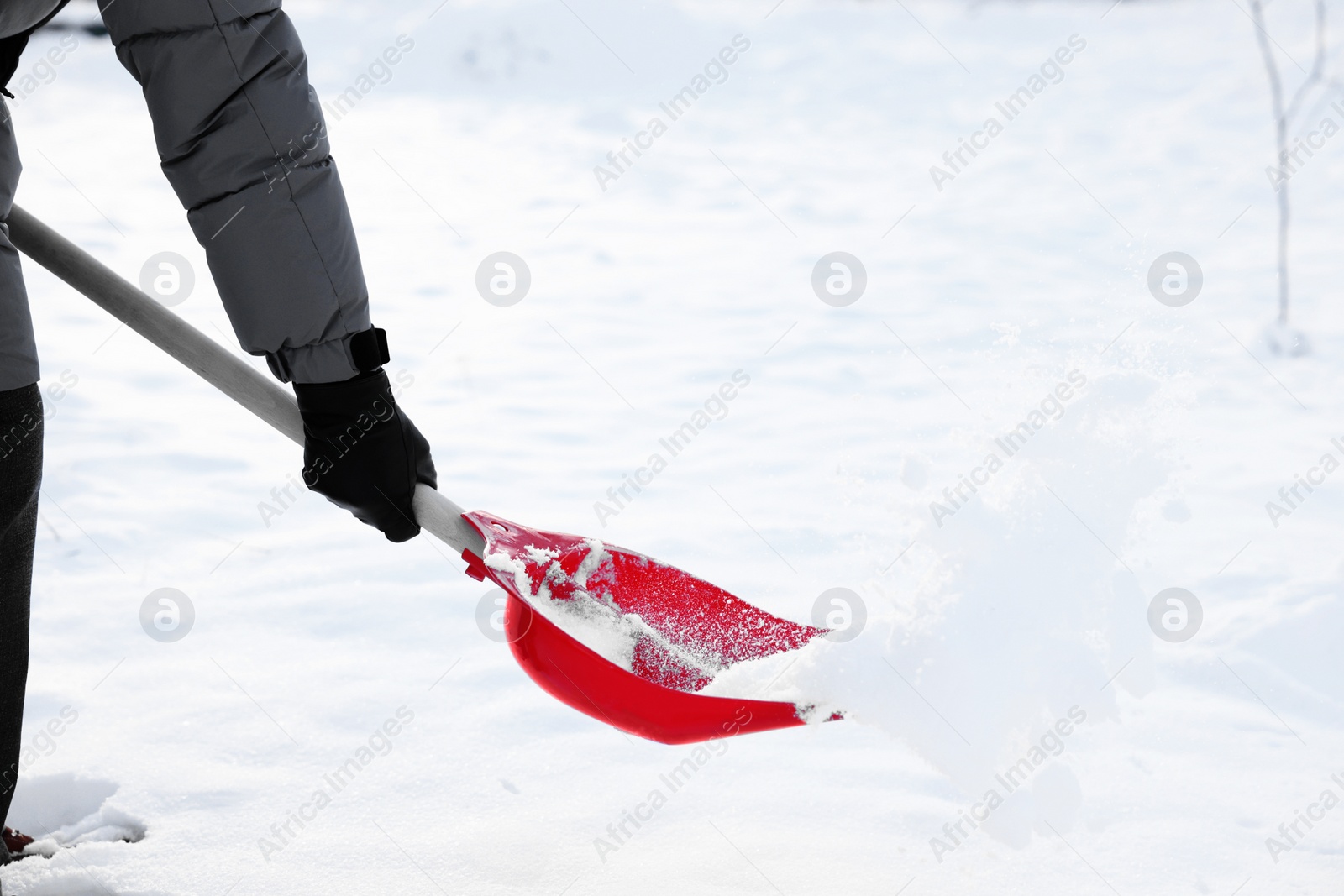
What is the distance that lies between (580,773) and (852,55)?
8.02 m

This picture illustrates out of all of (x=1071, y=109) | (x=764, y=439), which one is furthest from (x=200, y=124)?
(x=1071, y=109)

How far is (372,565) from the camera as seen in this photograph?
109 inches

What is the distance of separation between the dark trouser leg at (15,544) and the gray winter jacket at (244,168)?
0.18ft

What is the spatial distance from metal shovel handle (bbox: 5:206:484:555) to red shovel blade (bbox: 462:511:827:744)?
0.09 meters

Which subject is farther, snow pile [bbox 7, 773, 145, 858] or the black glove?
snow pile [bbox 7, 773, 145, 858]

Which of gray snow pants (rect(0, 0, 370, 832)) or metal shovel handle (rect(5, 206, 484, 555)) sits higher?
gray snow pants (rect(0, 0, 370, 832))

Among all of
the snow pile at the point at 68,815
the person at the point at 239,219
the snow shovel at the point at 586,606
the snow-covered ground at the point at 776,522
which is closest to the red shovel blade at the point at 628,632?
the snow shovel at the point at 586,606

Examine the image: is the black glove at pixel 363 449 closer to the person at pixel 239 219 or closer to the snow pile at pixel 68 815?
the person at pixel 239 219

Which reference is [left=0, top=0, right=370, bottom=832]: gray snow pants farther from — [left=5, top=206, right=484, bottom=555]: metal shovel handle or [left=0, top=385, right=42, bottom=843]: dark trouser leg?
[left=5, top=206, right=484, bottom=555]: metal shovel handle

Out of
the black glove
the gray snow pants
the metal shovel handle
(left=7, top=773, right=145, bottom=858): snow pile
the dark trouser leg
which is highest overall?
the gray snow pants

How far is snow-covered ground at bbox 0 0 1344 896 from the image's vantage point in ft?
5.55

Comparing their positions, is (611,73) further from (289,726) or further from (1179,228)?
(289,726)

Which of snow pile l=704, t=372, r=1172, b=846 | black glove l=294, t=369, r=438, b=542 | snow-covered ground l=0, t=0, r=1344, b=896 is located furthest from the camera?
snow-covered ground l=0, t=0, r=1344, b=896

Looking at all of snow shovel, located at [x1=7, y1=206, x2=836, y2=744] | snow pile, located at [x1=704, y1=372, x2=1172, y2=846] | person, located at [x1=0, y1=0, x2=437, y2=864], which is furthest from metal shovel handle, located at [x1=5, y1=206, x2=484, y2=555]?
snow pile, located at [x1=704, y1=372, x2=1172, y2=846]
